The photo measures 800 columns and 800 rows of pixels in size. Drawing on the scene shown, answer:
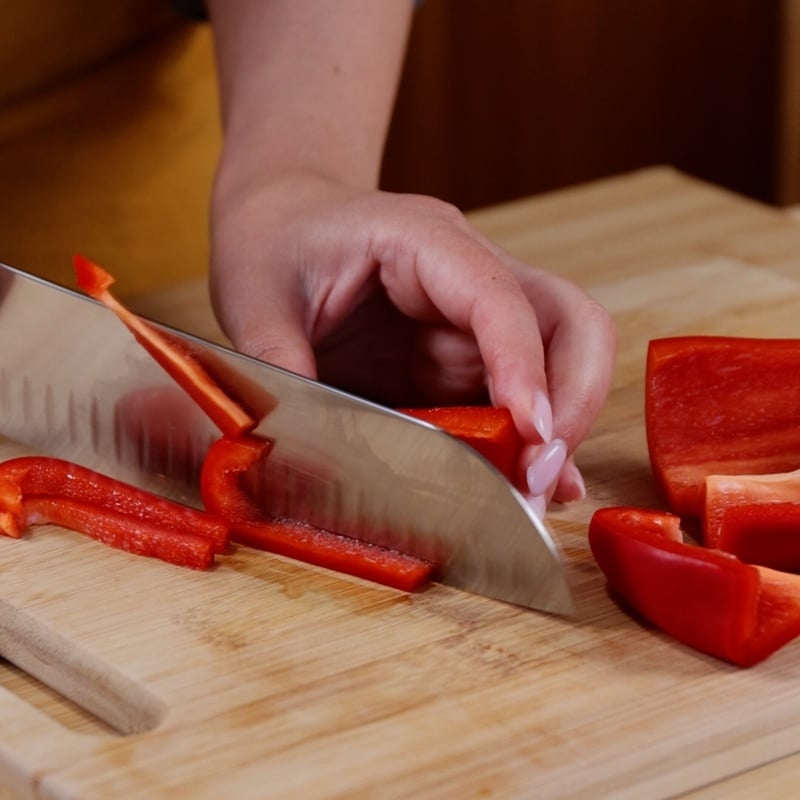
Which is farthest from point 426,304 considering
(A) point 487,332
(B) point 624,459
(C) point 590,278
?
(C) point 590,278

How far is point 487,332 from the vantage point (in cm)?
141

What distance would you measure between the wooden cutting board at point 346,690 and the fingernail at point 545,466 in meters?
0.07

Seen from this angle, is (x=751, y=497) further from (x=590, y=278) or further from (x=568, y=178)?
(x=568, y=178)

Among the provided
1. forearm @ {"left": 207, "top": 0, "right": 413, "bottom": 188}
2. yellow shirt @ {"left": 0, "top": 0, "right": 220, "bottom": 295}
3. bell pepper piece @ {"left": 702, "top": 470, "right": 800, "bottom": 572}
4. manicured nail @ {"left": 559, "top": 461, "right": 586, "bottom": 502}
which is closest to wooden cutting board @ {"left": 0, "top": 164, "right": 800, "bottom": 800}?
manicured nail @ {"left": 559, "top": 461, "right": 586, "bottom": 502}

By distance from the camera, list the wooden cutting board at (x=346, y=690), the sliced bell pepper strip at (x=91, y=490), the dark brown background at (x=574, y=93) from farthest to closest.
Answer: the dark brown background at (x=574, y=93) < the sliced bell pepper strip at (x=91, y=490) < the wooden cutting board at (x=346, y=690)

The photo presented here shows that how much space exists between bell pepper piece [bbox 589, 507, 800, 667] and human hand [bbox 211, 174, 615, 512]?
15cm

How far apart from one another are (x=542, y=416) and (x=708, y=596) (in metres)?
0.24

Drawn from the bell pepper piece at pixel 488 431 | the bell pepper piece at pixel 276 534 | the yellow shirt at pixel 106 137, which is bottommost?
the bell pepper piece at pixel 276 534

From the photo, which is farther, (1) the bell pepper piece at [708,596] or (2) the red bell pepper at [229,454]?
(2) the red bell pepper at [229,454]

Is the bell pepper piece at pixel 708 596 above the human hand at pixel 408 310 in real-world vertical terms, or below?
below

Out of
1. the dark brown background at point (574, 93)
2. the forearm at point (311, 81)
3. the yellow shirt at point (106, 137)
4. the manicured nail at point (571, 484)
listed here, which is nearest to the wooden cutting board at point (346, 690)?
the manicured nail at point (571, 484)

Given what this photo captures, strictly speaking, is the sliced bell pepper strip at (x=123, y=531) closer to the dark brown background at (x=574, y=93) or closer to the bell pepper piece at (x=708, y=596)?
the bell pepper piece at (x=708, y=596)

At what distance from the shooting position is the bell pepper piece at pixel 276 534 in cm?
132

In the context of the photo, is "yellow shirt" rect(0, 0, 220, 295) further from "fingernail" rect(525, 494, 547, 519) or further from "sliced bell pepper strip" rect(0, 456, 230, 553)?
"fingernail" rect(525, 494, 547, 519)
